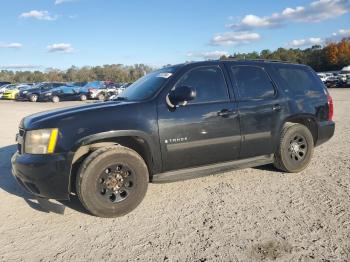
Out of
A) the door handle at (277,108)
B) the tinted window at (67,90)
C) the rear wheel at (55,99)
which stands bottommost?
the rear wheel at (55,99)

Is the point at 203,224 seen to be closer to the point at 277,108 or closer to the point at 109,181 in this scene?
the point at 109,181

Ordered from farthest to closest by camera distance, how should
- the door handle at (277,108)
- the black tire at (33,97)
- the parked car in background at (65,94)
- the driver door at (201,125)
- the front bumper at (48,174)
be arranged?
1. the black tire at (33,97)
2. the parked car in background at (65,94)
3. the door handle at (277,108)
4. the driver door at (201,125)
5. the front bumper at (48,174)

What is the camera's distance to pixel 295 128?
5.84m

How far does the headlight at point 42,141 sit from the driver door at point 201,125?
126 centimetres

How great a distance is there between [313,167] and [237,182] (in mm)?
1566

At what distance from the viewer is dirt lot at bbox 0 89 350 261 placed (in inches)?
140

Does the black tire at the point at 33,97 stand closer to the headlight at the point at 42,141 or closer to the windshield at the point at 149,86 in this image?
the windshield at the point at 149,86

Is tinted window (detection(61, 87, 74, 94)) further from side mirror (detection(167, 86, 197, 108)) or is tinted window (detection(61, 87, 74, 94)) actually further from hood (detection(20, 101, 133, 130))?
side mirror (detection(167, 86, 197, 108))

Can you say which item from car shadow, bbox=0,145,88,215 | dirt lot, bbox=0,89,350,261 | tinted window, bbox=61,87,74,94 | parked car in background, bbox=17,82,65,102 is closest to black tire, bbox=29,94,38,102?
parked car in background, bbox=17,82,65,102

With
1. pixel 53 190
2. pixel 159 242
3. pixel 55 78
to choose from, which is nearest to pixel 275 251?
pixel 159 242

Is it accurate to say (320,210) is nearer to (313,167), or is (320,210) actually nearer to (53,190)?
(313,167)

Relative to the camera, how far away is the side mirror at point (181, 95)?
4609 mm

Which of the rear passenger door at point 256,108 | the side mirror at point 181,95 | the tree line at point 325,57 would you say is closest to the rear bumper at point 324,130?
the rear passenger door at point 256,108

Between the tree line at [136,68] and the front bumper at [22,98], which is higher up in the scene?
the tree line at [136,68]
